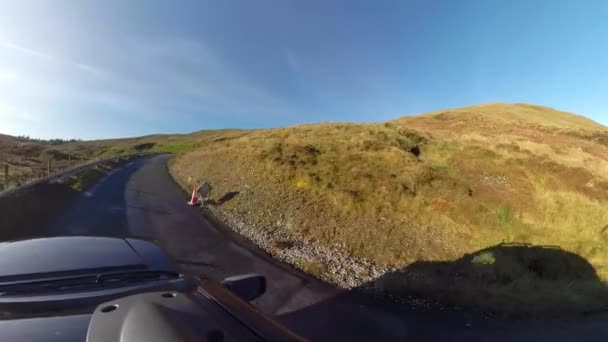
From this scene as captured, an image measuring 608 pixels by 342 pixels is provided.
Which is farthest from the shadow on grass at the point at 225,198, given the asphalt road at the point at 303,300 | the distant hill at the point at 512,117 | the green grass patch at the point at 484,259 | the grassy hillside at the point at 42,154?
the distant hill at the point at 512,117

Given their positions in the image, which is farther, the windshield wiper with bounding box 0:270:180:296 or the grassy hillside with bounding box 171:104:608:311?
the grassy hillside with bounding box 171:104:608:311

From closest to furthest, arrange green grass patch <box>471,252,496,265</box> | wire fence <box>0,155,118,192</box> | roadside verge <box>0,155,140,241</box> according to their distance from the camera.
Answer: roadside verge <box>0,155,140,241</box>
green grass patch <box>471,252,496,265</box>
wire fence <box>0,155,118,192</box>

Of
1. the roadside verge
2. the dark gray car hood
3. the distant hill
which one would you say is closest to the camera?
the dark gray car hood

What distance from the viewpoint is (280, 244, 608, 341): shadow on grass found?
5637 mm

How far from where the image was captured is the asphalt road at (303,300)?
561 centimetres

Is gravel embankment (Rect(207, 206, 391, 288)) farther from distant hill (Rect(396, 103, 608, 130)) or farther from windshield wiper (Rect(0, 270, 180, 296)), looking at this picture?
distant hill (Rect(396, 103, 608, 130))

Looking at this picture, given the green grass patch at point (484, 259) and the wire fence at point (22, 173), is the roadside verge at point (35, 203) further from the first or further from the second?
the green grass patch at point (484, 259)

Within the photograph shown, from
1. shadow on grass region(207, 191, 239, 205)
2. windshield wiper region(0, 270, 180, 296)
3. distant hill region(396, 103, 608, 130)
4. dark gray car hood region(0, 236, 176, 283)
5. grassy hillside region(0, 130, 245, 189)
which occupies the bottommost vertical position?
shadow on grass region(207, 191, 239, 205)

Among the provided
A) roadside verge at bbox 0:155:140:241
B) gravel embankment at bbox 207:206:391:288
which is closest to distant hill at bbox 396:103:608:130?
gravel embankment at bbox 207:206:391:288

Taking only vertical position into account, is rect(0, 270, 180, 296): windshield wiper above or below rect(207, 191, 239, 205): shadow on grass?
above

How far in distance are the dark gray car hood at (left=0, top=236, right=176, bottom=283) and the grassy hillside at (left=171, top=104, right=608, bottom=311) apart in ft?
19.0

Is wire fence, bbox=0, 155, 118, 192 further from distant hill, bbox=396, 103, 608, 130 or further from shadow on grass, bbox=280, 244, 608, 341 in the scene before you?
distant hill, bbox=396, 103, 608, 130

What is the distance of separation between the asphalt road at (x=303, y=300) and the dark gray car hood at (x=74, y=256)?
241 cm

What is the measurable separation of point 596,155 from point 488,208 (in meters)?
16.3
